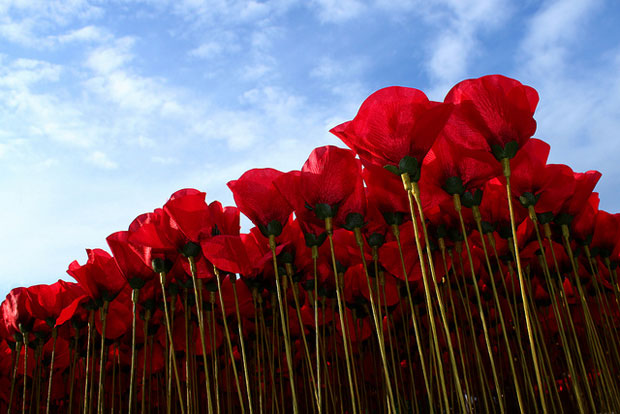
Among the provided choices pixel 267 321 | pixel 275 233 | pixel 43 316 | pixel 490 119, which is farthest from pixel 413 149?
pixel 43 316

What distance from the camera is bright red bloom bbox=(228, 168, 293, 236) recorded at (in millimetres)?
571

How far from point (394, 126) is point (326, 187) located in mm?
115

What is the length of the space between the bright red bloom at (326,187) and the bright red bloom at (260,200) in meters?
0.03

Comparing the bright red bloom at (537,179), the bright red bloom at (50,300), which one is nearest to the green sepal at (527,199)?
the bright red bloom at (537,179)

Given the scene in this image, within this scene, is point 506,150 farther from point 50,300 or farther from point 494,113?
point 50,300

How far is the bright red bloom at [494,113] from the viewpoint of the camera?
0.48 meters

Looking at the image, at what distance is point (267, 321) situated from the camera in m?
0.85

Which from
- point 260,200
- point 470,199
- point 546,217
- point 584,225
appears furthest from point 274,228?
point 584,225

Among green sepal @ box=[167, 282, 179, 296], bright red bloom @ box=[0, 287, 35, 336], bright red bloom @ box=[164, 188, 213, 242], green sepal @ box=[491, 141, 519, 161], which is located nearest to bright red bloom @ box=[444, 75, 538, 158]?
green sepal @ box=[491, 141, 519, 161]

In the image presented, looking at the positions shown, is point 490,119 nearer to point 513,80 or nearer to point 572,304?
point 513,80

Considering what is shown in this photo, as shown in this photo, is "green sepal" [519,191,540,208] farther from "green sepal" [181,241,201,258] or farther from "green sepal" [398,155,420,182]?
"green sepal" [181,241,201,258]

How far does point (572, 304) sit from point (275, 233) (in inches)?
35.2

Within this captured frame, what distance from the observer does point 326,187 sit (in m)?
0.54

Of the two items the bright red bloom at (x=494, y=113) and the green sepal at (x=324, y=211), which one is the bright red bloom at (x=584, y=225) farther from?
the green sepal at (x=324, y=211)
